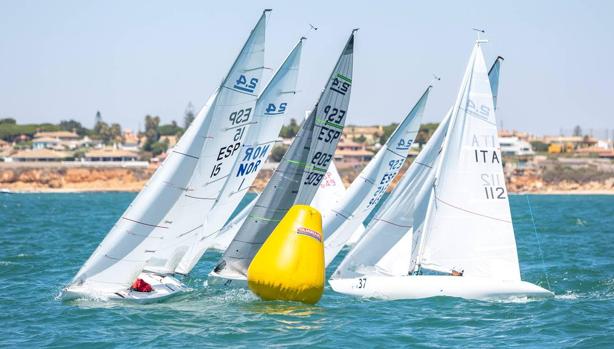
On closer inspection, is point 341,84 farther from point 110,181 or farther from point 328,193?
point 110,181

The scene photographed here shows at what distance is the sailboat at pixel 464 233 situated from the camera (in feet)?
67.7

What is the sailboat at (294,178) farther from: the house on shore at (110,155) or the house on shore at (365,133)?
the house on shore at (365,133)

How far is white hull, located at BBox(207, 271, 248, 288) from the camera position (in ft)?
71.3

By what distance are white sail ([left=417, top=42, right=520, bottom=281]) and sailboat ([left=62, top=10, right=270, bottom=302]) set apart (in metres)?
4.51

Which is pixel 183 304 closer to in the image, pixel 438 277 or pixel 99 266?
pixel 99 266

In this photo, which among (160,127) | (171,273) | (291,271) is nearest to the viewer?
(291,271)

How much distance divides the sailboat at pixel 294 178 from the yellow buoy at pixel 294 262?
2.99 meters

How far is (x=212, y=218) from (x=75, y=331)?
6485 millimetres

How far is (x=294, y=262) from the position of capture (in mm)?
18344

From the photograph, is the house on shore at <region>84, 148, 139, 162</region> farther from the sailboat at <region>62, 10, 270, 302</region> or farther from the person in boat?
the person in boat

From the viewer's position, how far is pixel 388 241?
857 inches

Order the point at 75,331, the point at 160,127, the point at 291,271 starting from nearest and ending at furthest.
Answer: the point at 75,331
the point at 291,271
the point at 160,127

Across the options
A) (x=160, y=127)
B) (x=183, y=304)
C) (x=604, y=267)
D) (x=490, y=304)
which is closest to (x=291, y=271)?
A: (x=183, y=304)

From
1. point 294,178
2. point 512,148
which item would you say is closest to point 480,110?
point 294,178
